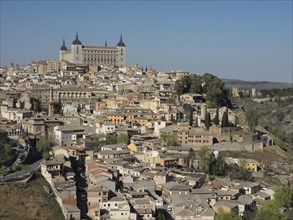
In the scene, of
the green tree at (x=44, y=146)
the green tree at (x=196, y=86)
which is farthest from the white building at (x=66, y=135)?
the green tree at (x=196, y=86)

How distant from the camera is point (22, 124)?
30297 mm

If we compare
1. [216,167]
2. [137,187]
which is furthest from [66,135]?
[216,167]

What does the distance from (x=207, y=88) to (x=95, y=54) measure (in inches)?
1069

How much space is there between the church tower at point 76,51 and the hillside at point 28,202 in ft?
137

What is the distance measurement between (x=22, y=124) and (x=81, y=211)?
10.9 m

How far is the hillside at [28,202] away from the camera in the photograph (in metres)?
20.9

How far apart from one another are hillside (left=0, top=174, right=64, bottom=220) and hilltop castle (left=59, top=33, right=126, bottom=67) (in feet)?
138

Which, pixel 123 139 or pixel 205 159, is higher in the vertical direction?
pixel 123 139

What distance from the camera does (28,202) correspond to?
21.7 m

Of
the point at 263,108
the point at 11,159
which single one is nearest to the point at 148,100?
the point at 11,159

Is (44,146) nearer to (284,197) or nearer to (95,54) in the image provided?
(284,197)

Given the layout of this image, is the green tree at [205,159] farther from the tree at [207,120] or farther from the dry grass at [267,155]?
the tree at [207,120]

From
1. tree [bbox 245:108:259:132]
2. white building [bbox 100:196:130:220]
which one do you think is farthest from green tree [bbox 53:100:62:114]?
white building [bbox 100:196:130:220]

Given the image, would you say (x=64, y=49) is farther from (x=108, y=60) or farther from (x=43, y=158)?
(x=43, y=158)
